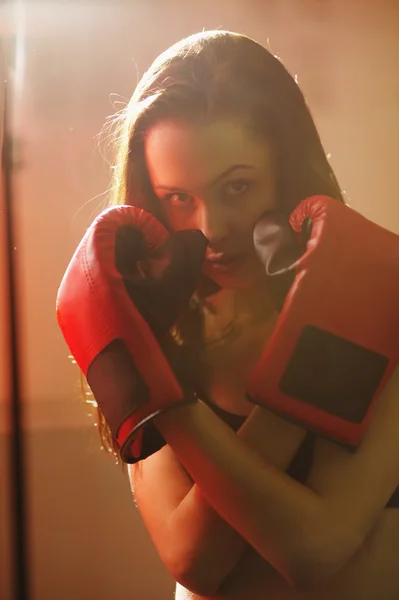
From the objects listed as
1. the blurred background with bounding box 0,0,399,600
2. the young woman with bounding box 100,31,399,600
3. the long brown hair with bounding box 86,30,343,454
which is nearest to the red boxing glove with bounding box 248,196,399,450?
the young woman with bounding box 100,31,399,600

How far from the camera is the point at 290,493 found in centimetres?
73

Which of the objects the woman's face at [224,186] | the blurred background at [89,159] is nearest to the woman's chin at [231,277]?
the woman's face at [224,186]

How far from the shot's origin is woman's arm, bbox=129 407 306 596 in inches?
29.5

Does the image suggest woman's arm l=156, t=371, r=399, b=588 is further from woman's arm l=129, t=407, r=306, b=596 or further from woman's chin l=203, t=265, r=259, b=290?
woman's chin l=203, t=265, r=259, b=290

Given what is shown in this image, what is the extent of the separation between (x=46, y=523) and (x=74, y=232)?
53 centimetres

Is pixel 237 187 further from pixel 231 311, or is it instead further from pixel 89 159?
pixel 89 159

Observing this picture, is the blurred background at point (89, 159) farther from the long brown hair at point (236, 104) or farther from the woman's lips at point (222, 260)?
the woman's lips at point (222, 260)

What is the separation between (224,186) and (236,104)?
125 mm

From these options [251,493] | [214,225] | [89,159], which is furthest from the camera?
[89,159]

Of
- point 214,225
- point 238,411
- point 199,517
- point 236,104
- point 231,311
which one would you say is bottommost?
point 199,517

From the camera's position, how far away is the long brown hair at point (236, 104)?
2.81 feet

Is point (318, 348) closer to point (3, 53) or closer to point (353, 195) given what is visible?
point (353, 195)

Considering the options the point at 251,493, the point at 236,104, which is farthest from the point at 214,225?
the point at 251,493

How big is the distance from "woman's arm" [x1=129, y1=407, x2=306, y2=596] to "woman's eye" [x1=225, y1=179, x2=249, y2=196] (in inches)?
12.0
